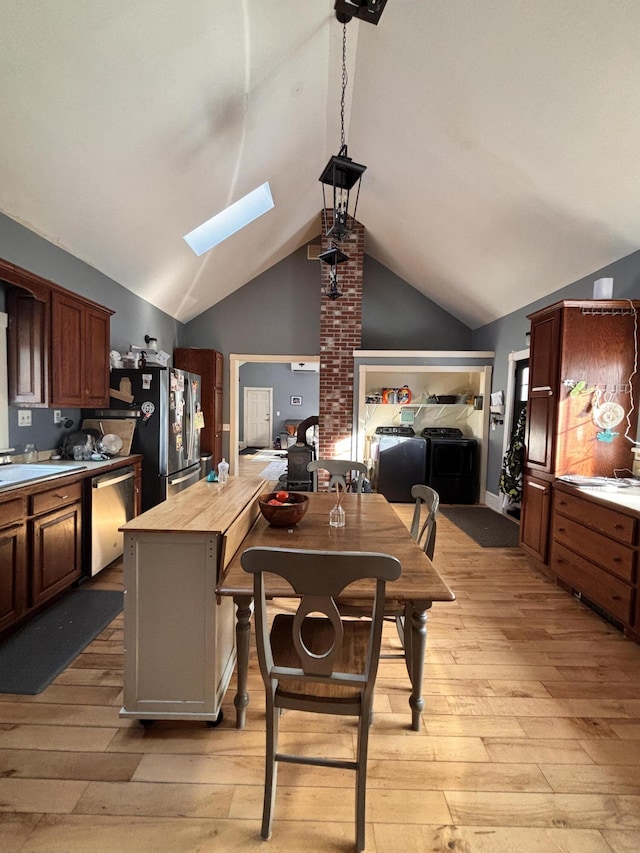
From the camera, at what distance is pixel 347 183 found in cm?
279

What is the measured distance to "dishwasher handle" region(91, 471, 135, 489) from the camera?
2.80 m

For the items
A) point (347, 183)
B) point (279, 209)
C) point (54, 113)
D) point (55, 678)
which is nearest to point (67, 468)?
point (55, 678)

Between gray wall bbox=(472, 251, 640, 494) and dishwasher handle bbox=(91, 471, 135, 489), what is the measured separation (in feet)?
13.4

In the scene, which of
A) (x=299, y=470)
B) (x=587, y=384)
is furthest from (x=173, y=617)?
(x=299, y=470)

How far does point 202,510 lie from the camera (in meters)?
1.81

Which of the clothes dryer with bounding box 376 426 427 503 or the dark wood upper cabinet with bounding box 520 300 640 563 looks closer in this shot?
the dark wood upper cabinet with bounding box 520 300 640 563

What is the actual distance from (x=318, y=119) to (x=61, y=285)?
245cm

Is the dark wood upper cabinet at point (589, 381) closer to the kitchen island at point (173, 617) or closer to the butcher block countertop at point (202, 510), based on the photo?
the butcher block countertop at point (202, 510)

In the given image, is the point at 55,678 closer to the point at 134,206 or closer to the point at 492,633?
the point at 492,633

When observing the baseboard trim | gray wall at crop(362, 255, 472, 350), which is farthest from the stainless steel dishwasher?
the baseboard trim

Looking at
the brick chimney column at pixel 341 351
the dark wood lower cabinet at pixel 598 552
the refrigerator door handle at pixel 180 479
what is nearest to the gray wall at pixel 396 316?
the brick chimney column at pixel 341 351

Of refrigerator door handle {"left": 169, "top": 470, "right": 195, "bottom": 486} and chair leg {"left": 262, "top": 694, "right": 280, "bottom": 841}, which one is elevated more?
refrigerator door handle {"left": 169, "top": 470, "right": 195, "bottom": 486}

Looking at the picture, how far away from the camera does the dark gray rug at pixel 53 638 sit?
1.91 m

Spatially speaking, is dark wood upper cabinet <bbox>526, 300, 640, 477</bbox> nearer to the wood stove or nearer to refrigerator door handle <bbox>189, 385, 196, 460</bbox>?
the wood stove
